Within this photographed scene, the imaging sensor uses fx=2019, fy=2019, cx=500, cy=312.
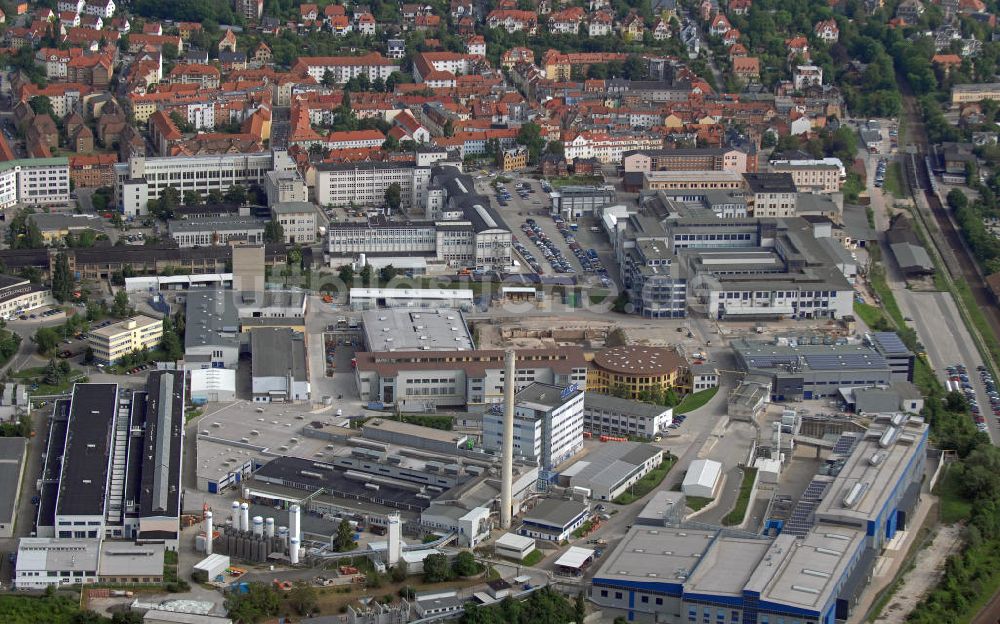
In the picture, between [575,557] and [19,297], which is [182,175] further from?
[575,557]

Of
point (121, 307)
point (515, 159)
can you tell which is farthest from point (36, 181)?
point (515, 159)

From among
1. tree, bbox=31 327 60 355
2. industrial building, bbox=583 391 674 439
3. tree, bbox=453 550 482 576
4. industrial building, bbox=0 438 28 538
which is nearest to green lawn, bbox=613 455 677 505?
industrial building, bbox=583 391 674 439

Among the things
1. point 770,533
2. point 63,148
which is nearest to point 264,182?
point 63,148

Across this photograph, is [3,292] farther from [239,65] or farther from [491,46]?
[491,46]

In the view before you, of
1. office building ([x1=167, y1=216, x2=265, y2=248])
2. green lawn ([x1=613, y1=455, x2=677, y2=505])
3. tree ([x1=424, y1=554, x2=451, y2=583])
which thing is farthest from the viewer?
office building ([x1=167, y1=216, x2=265, y2=248])

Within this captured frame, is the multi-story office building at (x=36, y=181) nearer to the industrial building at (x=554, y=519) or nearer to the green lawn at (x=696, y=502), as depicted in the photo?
the industrial building at (x=554, y=519)

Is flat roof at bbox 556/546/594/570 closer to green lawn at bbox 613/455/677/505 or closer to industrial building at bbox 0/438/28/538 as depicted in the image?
green lawn at bbox 613/455/677/505

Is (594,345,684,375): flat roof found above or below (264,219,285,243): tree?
below
